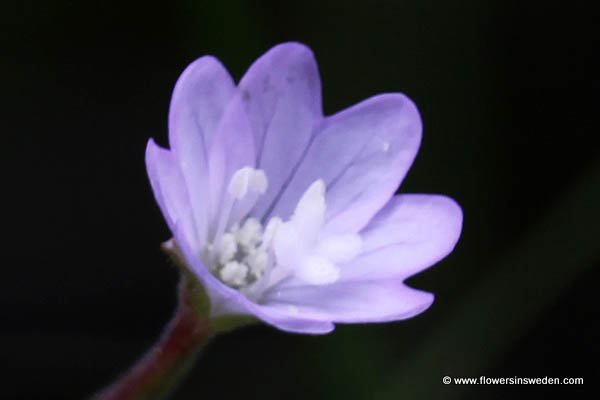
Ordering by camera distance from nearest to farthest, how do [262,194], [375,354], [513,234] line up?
[262,194] < [375,354] < [513,234]

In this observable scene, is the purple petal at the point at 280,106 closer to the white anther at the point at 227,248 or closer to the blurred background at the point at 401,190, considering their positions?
the white anther at the point at 227,248

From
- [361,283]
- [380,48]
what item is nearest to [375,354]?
[380,48]

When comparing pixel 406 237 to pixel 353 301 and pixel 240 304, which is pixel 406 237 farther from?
pixel 240 304

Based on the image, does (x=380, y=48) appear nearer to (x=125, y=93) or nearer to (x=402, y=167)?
(x=125, y=93)

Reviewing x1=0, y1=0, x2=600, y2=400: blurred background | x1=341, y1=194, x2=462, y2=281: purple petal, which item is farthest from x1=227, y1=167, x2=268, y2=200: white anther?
x1=0, y1=0, x2=600, y2=400: blurred background

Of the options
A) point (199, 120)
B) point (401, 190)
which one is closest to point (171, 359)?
point (199, 120)

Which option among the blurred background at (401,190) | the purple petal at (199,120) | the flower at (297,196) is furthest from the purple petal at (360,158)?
the blurred background at (401,190)

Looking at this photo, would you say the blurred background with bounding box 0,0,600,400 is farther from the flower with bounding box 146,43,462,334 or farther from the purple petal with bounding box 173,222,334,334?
the purple petal with bounding box 173,222,334,334
